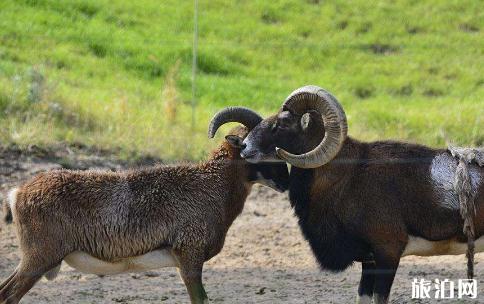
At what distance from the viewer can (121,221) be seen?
10.7 meters

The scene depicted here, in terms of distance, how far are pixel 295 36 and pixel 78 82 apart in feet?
15.8

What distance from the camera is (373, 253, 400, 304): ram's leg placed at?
35.6 feet

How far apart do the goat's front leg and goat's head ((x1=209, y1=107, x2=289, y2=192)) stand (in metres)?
1.17

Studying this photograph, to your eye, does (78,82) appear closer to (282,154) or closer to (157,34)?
→ (157,34)

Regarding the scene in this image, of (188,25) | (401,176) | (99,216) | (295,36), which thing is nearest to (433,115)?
(295,36)

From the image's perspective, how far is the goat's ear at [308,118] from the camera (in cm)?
1136

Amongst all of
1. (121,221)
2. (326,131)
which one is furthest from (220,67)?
(121,221)

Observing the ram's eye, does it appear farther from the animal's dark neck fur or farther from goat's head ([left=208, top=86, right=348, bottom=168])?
the animal's dark neck fur

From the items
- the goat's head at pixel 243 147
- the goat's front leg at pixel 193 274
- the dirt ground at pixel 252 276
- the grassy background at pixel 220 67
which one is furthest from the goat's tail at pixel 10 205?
the grassy background at pixel 220 67

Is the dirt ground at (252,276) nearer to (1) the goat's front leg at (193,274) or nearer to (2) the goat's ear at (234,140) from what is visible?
(1) the goat's front leg at (193,274)

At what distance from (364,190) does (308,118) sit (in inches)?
36.9

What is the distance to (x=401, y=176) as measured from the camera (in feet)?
36.5

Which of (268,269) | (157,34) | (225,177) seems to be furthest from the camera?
(157,34)

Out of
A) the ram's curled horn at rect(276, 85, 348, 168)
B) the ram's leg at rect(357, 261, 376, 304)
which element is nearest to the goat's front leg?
the ram's curled horn at rect(276, 85, 348, 168)
